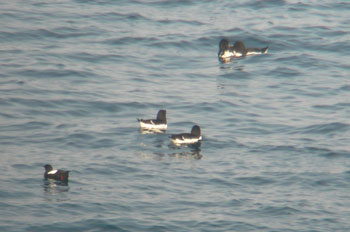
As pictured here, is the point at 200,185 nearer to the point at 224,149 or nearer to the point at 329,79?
the point at 224,149

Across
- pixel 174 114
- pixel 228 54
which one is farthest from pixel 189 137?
pixel 228 54

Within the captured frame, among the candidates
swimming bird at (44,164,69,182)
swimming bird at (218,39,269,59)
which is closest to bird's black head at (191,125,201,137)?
swimming bird at (44,164,69,182)

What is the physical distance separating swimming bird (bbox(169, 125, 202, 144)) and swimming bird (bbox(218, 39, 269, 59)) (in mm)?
11352

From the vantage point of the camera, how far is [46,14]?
40.3m

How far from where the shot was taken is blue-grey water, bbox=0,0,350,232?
18.1 meters

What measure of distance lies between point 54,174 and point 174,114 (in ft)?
26.4

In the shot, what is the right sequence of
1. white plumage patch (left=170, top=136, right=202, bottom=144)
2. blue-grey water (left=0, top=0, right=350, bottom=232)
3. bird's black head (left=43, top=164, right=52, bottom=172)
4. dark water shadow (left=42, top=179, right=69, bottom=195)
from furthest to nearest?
white plumage patch (left=170, top=136, right=202, bottom=144) → bird's black head (left=43, top=164, right=52, bottom=172) → dark water shadow (left=42, top=179, right=69, bottom=195) → blue-grey water (left=0, top=0, right=350, bottom=232)

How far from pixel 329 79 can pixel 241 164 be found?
1114cm

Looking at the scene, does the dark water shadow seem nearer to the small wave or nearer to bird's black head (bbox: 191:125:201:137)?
bird's black head (bbox: 191:125:201:137)

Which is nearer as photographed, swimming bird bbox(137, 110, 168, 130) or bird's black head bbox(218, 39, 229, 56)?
swimming bird bbox(137, 110, 168, 130)

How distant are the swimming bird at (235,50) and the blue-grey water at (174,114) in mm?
427

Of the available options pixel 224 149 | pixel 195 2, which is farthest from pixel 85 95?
pixel 195 2

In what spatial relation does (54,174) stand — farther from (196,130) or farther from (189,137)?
(196,130)

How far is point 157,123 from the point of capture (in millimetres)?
24188
